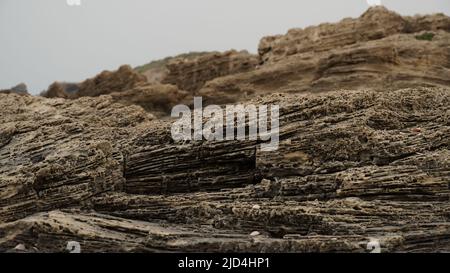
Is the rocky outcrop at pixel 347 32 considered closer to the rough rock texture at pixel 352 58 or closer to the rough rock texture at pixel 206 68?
the rough rock texture at pixel 352 58

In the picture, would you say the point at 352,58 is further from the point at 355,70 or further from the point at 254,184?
the point at 254,184

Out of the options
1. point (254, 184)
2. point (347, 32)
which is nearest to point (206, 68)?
point (347, 32)

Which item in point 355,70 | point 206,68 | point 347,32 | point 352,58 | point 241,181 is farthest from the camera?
point 206,68

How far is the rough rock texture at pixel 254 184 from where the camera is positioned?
50.8ft

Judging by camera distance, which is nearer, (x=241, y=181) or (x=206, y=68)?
(x=241, y=181)

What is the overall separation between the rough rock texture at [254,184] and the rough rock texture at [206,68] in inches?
934

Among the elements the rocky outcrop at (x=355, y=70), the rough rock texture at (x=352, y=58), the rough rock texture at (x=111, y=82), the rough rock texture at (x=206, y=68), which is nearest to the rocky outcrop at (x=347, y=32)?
the rough rock texture at (x=352, y=58)

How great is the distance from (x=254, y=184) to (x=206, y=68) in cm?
3018

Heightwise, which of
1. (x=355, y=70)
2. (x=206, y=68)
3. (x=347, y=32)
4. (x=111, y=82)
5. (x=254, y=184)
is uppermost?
(x=347, y=32)

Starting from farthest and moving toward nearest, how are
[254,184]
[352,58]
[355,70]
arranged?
[352,58] → [355,70] → [254,184]

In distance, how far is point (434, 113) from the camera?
1888 centimetres

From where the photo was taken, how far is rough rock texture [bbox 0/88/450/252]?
610 inches

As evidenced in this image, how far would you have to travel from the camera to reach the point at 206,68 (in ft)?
156
